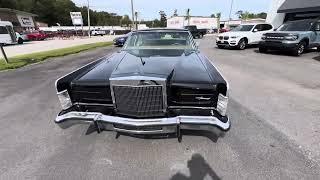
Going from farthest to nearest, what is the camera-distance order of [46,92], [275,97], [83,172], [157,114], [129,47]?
[46,92]
[275,97]
[129,47]
[157,114]
[83,172]

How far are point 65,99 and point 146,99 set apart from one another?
1.19 metres

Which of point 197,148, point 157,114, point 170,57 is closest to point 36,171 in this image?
point 157,114

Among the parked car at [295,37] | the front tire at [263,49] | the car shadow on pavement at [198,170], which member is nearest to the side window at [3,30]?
the front tire at [263,49]

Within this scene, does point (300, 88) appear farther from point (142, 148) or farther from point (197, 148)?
point (142, 148)

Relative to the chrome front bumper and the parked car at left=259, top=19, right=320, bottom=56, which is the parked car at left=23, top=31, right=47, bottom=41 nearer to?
the parked car at left=259, top=19, right=320, bottom=56

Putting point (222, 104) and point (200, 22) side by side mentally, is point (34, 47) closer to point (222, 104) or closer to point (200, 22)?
point (222, 104)

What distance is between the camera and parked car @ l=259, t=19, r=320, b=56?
46.6 ft

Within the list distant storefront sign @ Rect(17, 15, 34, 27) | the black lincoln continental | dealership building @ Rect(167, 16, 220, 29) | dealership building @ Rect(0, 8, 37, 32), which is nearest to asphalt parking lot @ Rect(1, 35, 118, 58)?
the black lincoln continental

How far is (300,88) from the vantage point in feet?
24.4

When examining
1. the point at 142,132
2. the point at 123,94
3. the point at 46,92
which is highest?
the point at 123,94

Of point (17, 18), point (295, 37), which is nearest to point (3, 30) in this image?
point (295, 37)

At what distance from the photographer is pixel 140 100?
349 cm

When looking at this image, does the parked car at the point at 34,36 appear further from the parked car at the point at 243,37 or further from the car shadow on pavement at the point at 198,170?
the car shadow on pavement at the point at 198,170

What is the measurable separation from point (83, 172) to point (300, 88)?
20.7ft
